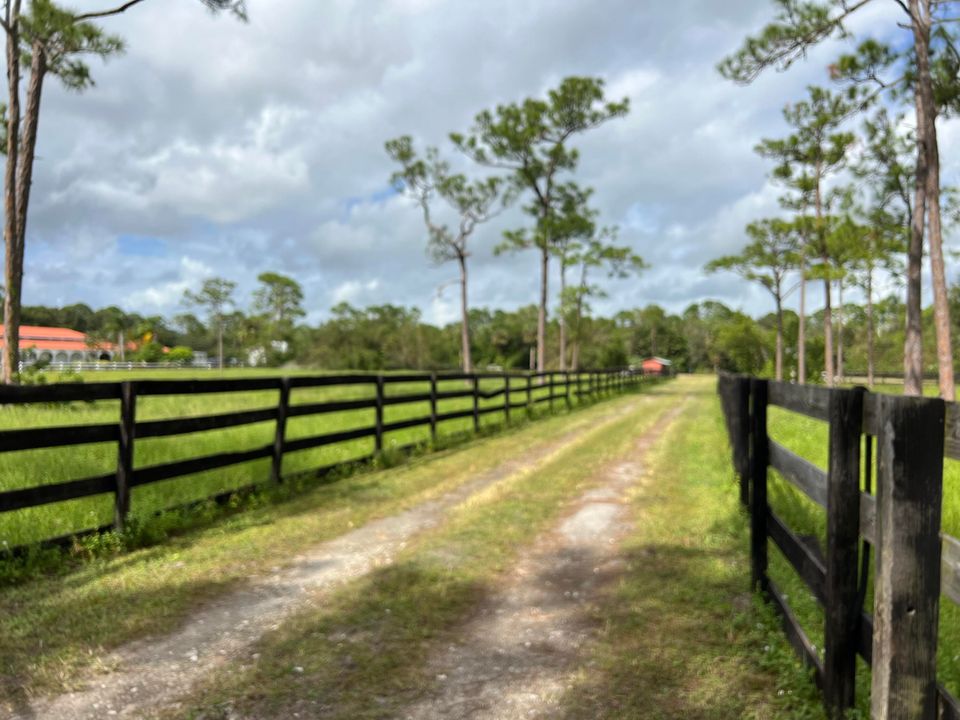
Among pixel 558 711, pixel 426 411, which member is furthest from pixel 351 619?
pixel 426 411

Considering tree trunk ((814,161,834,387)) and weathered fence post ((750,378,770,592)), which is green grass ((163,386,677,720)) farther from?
tree trunk ((814,161,834,387))

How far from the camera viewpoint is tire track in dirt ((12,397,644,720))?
112 inches

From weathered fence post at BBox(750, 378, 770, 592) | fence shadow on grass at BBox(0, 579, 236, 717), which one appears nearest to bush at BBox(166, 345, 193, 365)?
fence shadow on grass at BBox(0, 579, 236, 717)

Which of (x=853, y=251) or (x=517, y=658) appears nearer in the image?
(x=517, y=658)

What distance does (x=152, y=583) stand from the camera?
4.39 meters

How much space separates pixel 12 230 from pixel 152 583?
12.2m

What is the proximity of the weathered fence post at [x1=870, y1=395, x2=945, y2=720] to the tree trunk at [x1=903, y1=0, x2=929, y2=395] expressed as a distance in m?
15.5

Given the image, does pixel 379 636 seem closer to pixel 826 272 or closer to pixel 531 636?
pixel 531 636

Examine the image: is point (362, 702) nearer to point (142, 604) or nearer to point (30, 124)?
point (142, 604)

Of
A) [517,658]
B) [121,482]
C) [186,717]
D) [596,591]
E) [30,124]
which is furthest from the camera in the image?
[30,124]

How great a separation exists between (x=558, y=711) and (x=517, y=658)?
55 centimetres

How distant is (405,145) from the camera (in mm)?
35312

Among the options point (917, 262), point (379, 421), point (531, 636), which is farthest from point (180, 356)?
point (531, 636)

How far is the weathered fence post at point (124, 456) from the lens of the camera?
541 centimetres
